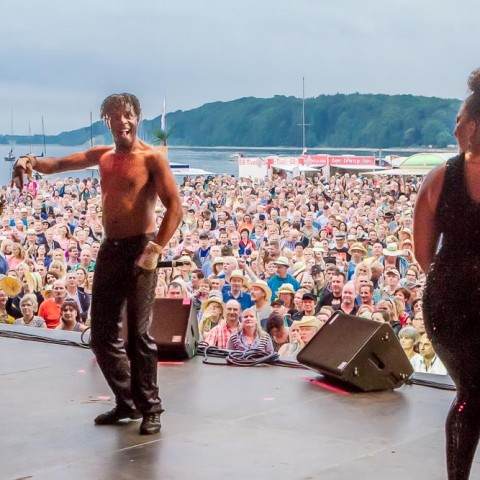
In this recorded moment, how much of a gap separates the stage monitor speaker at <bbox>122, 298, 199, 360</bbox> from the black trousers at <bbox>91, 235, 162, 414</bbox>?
1.35 meters

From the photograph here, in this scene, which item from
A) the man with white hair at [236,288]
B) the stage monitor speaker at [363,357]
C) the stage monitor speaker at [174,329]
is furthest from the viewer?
the man with white hair at [236,288]

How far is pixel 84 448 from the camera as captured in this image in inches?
149

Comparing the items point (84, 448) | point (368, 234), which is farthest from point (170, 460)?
point (368, 234)

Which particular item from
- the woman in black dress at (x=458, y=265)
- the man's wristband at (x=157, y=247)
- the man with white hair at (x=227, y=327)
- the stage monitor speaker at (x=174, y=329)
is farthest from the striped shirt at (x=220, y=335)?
the woman in black dress at (x=458, y=265)

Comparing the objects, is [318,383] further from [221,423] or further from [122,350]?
[122,350]

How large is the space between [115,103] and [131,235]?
1.76 ft

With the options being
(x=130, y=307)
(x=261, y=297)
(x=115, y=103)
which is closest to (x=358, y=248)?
(x=261, y=297)

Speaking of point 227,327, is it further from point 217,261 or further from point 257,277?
point 257,277

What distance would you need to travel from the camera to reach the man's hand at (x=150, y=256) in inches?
152

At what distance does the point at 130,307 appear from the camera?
398cm

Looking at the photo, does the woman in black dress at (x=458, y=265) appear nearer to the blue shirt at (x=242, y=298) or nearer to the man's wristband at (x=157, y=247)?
the man's wristband at (x=157, y=247)

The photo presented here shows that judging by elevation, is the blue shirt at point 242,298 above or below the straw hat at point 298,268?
below

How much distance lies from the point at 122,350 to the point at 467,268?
1986mm

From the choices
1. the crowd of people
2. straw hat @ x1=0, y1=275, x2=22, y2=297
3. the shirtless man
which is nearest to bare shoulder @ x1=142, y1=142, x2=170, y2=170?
the shirtless man
